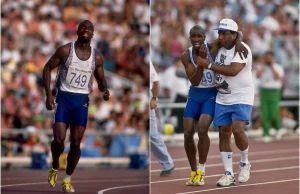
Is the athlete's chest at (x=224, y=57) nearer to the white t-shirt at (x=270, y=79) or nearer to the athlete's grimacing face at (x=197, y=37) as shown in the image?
the athlete's grimacing face at (x=197, y=37)

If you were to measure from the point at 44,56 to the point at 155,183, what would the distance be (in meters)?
12.0

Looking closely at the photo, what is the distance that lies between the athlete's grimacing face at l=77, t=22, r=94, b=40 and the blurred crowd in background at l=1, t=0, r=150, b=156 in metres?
7.29

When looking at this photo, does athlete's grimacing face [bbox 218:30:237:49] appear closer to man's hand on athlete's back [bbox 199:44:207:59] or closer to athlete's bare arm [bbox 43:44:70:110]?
man's hand on athlete's back [bbox 199:44:207:59]

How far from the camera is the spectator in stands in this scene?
63.1 ft

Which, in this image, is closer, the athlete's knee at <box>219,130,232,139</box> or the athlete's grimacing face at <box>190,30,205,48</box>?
the athlete's grimacing face at <box>190,30,205,48</box>

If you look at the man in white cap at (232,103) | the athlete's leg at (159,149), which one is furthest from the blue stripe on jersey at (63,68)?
the man in white cap at (232,103)

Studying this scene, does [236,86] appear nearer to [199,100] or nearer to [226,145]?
[199,100]

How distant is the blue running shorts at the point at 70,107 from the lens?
40.3 feet

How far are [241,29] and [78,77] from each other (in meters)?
2.43

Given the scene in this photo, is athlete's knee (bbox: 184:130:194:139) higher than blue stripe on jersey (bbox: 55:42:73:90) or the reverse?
the reverse

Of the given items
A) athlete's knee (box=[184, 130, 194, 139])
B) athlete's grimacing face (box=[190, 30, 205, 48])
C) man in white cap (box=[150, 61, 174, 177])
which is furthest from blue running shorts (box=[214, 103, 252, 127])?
athlete's grimacing face (box=[190, 30, 205, 48])

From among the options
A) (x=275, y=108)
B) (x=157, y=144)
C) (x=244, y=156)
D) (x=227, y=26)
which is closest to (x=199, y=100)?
(x=244, y=156)

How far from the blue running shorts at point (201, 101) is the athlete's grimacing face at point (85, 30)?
137cm

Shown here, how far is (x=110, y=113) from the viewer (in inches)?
828
